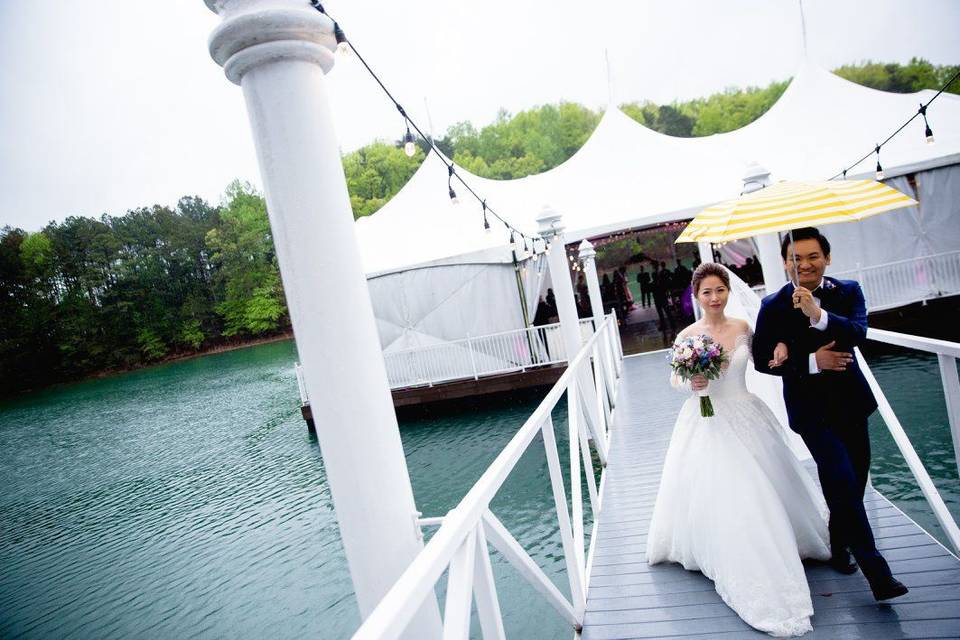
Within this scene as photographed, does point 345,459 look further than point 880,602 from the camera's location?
No

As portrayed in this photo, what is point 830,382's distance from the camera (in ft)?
8.15

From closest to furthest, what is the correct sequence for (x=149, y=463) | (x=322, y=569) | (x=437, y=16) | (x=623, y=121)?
(x=322, y=569), (x=149, y=463), (x=623, y=121), (x=437, y=16)

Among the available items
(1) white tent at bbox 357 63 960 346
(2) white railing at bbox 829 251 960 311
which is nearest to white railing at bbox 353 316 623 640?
(1) white tent at bbox 357 63 960 346

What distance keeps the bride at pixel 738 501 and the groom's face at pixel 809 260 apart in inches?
14.6

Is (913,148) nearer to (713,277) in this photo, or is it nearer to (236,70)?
(713,277)

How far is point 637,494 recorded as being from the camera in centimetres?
435

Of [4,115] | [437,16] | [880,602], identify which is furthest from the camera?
[437,16]

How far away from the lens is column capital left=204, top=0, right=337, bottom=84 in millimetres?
1639

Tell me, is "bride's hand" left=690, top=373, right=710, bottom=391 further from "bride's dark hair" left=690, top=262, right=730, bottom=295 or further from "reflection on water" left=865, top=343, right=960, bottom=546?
"reflection on water" left=865, top=343, right=960, bottom=546

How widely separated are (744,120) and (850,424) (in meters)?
66.0

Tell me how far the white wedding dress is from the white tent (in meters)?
9.48

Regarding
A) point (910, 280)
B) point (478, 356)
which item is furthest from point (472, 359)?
point (910, 280)

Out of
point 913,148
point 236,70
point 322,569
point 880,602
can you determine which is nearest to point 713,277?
point 880,602

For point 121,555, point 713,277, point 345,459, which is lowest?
point 121,555
